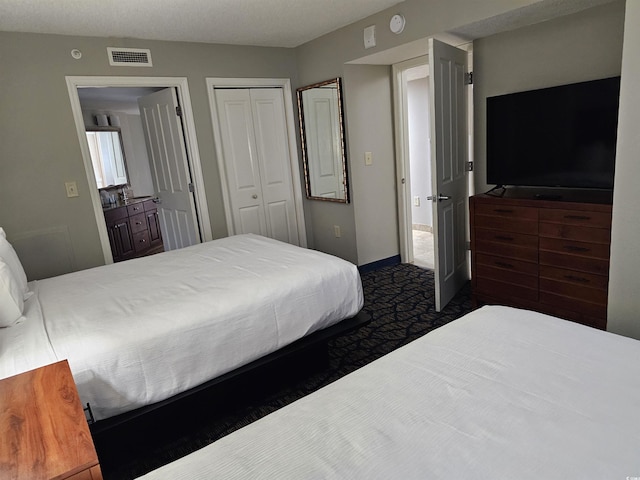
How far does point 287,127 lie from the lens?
14.6 feet

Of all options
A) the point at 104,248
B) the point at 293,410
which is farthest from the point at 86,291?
the point at 293,410

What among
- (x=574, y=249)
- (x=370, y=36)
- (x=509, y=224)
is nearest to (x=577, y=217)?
(x=574, y=249)

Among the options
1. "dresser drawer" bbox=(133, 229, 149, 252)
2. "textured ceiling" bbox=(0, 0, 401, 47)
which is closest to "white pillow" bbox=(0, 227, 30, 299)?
"textured ceiling" bbox=(0, 0, 401, 47)

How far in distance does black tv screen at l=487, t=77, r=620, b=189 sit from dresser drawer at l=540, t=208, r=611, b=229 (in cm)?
23

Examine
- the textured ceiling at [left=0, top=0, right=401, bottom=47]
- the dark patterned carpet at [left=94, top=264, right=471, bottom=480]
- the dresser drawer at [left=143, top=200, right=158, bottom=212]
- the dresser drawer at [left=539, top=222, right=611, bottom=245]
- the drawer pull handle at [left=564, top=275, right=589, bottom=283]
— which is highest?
the textured ceiling at [left=0, top=0, right=401, bottom=47]

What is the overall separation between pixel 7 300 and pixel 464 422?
1.99 m

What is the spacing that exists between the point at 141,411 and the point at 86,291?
0.91 metres

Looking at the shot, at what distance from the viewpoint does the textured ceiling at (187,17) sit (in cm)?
268

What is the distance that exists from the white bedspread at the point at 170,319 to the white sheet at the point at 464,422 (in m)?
0.91

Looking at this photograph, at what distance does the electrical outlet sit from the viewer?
3.30 meters

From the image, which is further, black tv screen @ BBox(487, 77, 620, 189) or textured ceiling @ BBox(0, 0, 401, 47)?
textured ceiling @ BBox(0, 0, 401, 47)

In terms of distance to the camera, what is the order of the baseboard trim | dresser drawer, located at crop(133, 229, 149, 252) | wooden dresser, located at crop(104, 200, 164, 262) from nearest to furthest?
the baseboard trim, wooden dresser, located at crop(104, 200, 164, 262), dresser drawer, located at crop(133, 229, 149, 252)

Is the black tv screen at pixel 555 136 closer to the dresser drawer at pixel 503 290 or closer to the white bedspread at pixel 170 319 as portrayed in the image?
the dresser drawer at pixel 503 290

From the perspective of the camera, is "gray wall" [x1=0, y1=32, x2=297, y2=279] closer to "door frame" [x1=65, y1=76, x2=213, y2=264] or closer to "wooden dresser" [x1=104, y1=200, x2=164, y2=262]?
"door frame" [x1=65, y1=76, x2=213, y2=264]
